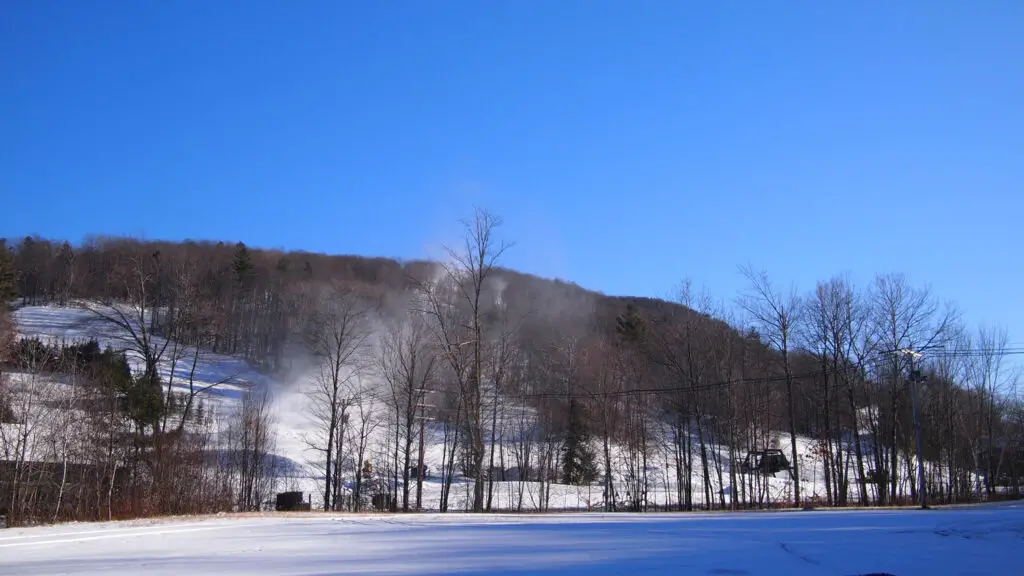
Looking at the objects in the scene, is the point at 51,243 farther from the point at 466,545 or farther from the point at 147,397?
the point at 466,545

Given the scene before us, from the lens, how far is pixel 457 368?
24.5 m

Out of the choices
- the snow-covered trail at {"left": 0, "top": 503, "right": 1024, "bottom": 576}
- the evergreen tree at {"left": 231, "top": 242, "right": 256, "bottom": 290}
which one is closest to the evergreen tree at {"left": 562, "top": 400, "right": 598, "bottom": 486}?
the snow-covered trail at {"left": 0, "top": 503, "right": 1024, "bottom": 576}

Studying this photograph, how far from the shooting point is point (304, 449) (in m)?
37.5

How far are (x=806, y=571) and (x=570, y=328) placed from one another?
189 feet

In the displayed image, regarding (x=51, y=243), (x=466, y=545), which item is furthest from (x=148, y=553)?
(x=51, y=243)

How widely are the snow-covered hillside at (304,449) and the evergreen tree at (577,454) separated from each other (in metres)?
0.80

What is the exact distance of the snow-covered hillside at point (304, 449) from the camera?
3394 centimetres

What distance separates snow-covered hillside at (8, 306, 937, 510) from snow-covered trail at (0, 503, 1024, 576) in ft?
60.0

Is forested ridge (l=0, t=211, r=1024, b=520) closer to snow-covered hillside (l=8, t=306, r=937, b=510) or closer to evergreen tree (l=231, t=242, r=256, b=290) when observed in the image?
snow-covered hillside (l=8, t=306, r=937, b=510)

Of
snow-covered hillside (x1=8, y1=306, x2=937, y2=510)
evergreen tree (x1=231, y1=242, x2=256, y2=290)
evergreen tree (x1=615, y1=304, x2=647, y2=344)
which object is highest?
evergreen tree (x1=231, y1=242, x2=256, y2=290)

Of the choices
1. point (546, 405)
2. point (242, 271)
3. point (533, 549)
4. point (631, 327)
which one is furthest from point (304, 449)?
point (242, 271)

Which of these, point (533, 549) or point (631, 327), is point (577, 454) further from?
point (533, 549)

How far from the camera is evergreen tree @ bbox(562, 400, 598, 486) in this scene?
37375mm

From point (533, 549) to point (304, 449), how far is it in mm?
32778
